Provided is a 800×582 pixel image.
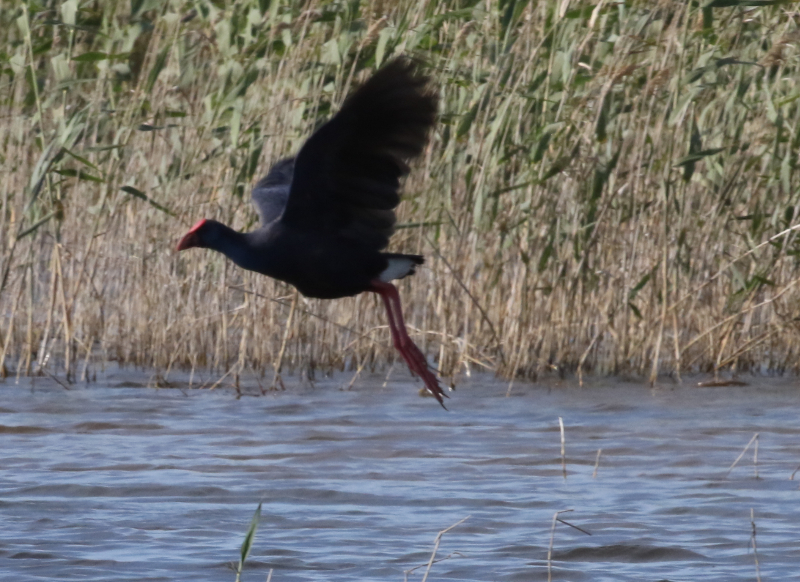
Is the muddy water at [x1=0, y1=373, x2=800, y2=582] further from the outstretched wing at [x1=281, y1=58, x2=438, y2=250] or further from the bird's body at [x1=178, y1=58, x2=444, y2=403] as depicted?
the outstretched wing at [x1=281, y1=58, x2=438, y2=250]

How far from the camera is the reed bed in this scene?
20.4 ft

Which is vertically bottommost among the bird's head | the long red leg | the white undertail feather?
the long red leg

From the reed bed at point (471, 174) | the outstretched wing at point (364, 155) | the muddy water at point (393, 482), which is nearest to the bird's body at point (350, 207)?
the outstretched wing at point (364, 155)

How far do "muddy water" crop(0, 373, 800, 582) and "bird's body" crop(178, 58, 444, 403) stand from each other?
2.03ft

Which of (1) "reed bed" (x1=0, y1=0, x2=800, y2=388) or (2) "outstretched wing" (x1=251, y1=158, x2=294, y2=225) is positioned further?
(1) "reed bed" (x1=0, y1=0, x2=800, y2=388)

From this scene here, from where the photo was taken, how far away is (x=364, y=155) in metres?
4.41

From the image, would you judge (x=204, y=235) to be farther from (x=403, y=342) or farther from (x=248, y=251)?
(x=403, y=342)

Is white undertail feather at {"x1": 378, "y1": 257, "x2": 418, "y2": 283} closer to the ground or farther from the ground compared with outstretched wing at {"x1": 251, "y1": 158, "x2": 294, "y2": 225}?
closer to the ground

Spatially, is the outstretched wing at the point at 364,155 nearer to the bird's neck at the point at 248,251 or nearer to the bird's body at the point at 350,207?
the bird's body at the point at 350,207

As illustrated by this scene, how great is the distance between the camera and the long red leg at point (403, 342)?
465cm

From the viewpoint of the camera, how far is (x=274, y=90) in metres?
6.42

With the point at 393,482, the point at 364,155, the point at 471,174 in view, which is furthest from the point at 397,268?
the point at 471,174

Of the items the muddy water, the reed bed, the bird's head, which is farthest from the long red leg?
the reed bed

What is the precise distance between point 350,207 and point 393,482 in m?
1.08
